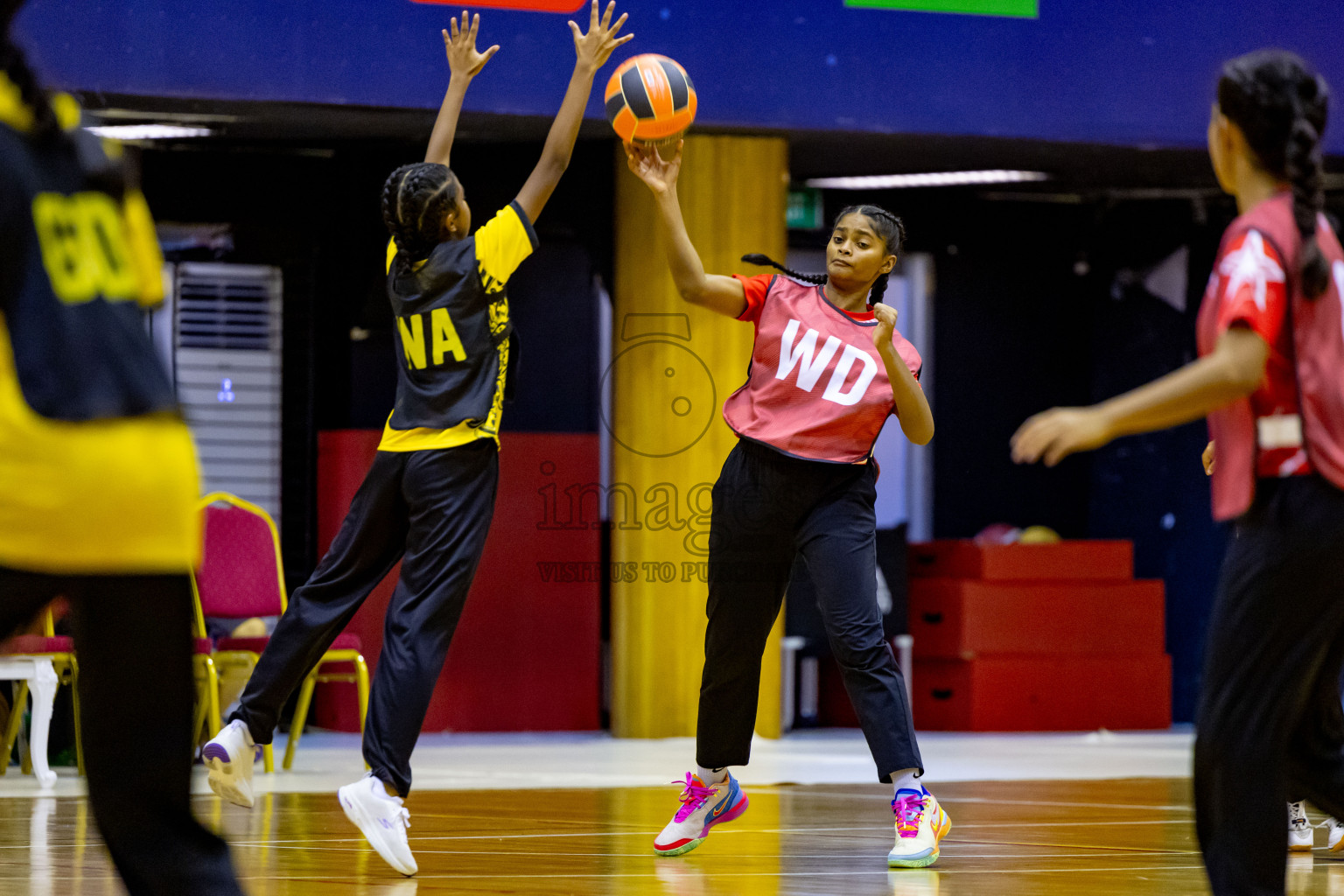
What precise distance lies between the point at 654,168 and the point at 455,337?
0.63 m

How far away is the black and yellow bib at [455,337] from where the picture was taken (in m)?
3.97

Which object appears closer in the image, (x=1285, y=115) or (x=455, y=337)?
(x=1285, y=115)

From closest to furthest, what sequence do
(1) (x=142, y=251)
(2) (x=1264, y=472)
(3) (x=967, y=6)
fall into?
(1) (x=142, y=251), (2) (x=1264, y=472), (3) (x=967, y=6)

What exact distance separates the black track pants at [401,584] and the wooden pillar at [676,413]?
383 cm

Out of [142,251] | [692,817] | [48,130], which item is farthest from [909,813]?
[48,130]

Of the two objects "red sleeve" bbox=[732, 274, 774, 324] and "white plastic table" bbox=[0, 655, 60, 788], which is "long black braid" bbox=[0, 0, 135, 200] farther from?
"white plastic table" bbox=[0, 655, 60, 788]

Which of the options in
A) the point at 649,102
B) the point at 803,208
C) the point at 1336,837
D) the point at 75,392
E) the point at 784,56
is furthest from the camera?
the point at 803,208

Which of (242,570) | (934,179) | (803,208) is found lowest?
(242,570)

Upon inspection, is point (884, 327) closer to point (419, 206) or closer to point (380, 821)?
point (419, 206)

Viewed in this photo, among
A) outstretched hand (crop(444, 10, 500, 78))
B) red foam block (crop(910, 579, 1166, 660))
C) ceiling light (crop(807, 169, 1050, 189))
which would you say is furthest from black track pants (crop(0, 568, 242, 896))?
ceiling light (crop(807, 169, 1050, 189))

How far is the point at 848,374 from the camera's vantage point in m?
4.17

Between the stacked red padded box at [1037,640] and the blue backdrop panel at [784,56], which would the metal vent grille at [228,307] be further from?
the stacked red padded box at [1037,640]

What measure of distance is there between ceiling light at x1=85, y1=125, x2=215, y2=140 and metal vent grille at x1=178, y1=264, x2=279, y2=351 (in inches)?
28.8

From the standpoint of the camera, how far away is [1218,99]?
253 centimetres
